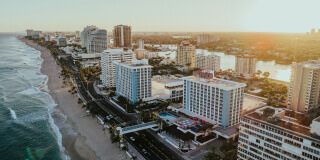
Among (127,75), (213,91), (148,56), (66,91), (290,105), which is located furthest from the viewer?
(148,56)

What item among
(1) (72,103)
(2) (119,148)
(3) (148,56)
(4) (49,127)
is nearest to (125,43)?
(3) (148,56)

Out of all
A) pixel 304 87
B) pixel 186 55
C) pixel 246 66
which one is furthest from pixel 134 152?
pixel 186 55

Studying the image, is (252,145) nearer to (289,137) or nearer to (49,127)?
(289,137)

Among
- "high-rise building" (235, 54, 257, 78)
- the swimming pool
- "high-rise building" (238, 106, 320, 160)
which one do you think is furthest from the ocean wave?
"high-rise building" (235, 54, 257, 78)

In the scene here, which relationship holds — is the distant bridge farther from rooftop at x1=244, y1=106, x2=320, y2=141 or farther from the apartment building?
rooftop at x1=244, y1=106, x2=320, y2=141

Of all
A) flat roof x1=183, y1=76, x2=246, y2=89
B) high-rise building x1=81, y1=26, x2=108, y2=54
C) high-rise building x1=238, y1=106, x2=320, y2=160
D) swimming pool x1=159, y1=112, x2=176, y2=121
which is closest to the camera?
high-rise building x1=238, y1=106, x2=320, y2=160

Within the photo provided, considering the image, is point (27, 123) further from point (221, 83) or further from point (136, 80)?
point (221, 83)
